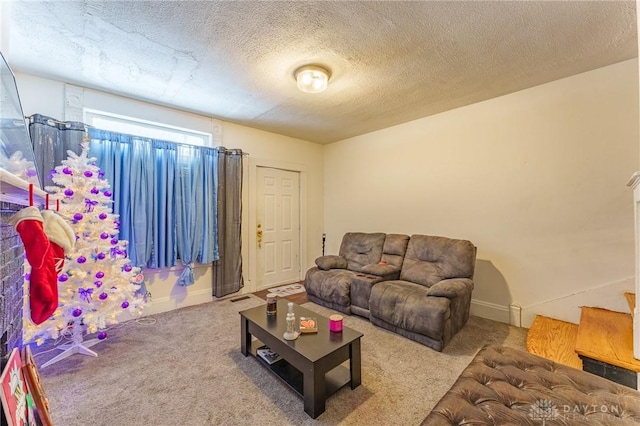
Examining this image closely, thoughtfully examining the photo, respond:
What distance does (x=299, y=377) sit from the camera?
197cm

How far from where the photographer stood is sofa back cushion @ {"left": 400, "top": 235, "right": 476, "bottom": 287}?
2.92 metres

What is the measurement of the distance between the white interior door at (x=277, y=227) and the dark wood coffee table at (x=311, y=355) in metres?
2.11

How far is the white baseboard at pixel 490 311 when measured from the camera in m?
3.02

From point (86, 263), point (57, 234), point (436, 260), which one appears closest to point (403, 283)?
point (436, 260)

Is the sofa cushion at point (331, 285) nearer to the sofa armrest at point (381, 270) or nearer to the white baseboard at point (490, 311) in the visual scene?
the sofa armrest at point (381, 270)

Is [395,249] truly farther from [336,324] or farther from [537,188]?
[336,324]

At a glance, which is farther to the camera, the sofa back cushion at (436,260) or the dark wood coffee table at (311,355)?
the sofa back cushion at (436,260)

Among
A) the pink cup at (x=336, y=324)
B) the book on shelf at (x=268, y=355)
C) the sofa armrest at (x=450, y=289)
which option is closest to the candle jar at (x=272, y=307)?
the book on shelf at (x=268, y=355)

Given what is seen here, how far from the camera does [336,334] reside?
6.52ft

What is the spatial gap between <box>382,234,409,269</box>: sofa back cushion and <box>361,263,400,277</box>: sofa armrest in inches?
3.6

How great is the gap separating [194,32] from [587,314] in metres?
3.97


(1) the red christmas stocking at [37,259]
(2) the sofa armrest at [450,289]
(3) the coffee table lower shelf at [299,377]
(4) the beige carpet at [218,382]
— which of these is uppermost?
(1) the red christmas stocking at [37,259]

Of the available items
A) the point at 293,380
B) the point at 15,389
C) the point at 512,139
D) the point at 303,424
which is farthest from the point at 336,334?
the point at 512,139

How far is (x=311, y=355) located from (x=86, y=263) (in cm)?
210
